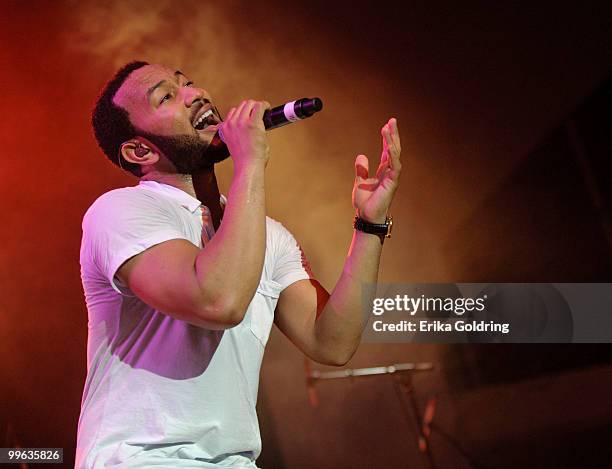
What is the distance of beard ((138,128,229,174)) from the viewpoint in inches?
63.1

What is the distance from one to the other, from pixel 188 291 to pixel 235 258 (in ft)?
0.32

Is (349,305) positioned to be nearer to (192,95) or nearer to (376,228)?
(376,228)

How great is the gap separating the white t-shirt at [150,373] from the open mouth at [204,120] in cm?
25

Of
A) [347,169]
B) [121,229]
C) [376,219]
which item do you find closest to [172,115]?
[121,229]

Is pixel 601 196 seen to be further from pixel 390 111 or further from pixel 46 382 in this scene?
pixel 46 382

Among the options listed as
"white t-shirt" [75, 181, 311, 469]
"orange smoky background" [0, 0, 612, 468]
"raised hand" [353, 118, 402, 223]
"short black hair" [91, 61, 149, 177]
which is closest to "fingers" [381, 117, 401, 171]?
"raised hand" [353, 118, 402, 223]

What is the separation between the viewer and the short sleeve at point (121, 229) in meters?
1.29

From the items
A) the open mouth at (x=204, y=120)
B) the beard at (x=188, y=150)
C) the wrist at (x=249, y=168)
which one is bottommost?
the wrist at (x=249, y=168)

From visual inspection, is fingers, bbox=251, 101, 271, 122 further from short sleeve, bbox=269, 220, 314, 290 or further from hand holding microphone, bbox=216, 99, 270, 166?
short sleeve, bbox=269, 220, 314, 290

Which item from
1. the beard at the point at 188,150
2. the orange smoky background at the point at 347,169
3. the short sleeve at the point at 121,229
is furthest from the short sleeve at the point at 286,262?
the orange smoky background at the point at 347,169

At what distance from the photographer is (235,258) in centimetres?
123

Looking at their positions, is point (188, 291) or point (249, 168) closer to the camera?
point (188, 291)

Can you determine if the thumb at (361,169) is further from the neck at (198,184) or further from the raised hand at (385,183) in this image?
the neck at (198,184)

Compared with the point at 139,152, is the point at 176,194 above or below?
below
